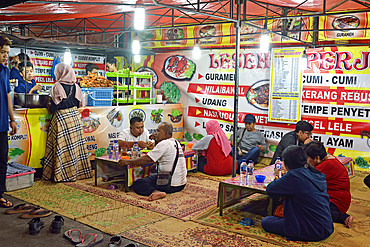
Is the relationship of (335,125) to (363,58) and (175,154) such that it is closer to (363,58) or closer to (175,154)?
(363,58)

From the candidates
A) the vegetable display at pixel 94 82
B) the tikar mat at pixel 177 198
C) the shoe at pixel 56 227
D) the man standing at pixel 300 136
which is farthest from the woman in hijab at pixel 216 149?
the shoe at pixel 56 227

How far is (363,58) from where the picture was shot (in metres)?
8.25

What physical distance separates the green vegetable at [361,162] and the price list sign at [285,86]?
5.35 ft

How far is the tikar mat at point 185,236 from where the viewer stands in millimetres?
4457

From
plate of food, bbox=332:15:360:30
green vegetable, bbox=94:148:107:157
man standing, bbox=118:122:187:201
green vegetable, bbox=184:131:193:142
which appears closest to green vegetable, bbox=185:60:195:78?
green vegetable, bbox=184:131:193:142

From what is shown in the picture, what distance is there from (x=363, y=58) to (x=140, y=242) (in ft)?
21.7

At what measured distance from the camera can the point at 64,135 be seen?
23.6ft

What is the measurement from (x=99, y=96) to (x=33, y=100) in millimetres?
1649

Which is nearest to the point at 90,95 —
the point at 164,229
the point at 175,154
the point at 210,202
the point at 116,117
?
the point at 116,117

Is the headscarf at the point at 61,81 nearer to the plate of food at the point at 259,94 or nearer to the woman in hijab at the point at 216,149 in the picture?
the woman in hijab at the point at 216,149

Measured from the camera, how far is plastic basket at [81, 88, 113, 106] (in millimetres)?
8555

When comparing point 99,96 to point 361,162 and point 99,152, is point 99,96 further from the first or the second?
point 361,162

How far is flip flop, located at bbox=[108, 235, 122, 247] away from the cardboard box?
3055 mm

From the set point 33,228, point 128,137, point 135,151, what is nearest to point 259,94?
point 128,137
